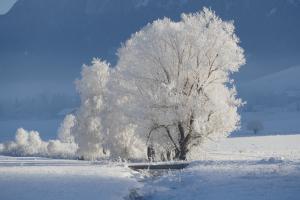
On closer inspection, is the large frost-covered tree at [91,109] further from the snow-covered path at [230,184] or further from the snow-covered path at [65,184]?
the snow-covered path at [230,184]

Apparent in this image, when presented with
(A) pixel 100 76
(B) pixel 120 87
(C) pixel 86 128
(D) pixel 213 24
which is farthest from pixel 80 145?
(D) pixel 213 24

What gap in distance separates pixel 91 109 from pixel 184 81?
83.8ft

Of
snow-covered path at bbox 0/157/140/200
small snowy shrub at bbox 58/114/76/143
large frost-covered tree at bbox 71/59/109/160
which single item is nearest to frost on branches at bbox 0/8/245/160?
snow-covered path at bbox 0/157/140/200

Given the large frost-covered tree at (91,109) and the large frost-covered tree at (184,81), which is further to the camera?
the large frost-covered tree at (91,109)

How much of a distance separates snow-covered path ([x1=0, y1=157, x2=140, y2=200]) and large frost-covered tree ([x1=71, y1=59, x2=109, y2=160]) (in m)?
35.9

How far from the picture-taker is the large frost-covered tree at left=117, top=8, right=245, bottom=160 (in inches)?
1853

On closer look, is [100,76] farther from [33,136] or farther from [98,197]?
[33,136]

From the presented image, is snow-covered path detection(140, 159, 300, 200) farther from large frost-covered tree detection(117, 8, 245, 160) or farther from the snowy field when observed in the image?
large frost-covered tree detection(117, 8, 245, 160)

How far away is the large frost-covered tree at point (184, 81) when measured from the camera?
47062 mm

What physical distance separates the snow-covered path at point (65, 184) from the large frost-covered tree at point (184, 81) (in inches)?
523

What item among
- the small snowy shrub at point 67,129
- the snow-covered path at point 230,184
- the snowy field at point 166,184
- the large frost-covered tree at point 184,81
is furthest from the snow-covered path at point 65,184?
the small snowy shrub at point 67,129

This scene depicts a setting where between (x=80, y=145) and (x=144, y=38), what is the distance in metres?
27.0

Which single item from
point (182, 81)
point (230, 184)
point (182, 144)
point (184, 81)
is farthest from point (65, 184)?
point (184, 81)

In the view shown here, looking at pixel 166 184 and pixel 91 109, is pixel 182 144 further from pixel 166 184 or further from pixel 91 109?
pixel 91 109
